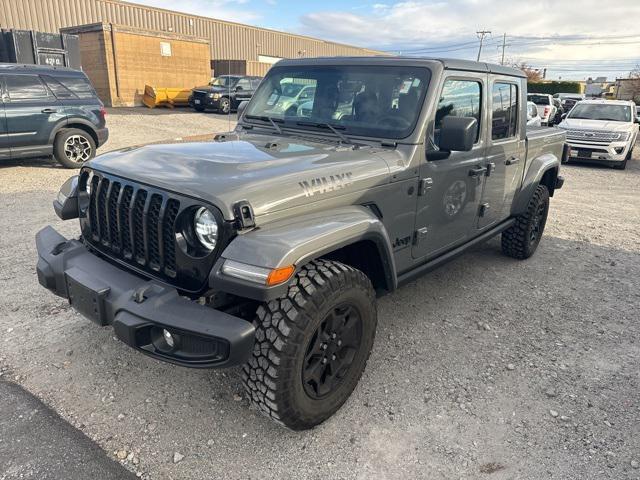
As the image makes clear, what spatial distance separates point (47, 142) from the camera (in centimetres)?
890

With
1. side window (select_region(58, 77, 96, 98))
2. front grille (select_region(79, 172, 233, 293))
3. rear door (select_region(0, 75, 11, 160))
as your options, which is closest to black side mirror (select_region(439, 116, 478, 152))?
front grille (select_region(79, 172, 233, 293))

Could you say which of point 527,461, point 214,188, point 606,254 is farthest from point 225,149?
point 606,254

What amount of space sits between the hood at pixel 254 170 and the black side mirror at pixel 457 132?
1.43ft

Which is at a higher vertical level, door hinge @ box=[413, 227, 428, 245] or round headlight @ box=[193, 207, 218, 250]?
round headlight @ box=[193, 207, 218, 250]

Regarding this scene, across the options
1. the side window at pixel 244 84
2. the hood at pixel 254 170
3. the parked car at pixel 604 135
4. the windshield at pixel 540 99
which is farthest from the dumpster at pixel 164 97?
the hood at pixel 254 170

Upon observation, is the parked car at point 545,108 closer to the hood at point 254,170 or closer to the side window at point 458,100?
the side window at point 458,100

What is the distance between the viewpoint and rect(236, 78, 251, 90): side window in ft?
69.8

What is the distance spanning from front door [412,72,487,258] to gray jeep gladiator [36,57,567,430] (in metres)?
0.02

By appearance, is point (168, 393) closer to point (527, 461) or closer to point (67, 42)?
point (527, 461)

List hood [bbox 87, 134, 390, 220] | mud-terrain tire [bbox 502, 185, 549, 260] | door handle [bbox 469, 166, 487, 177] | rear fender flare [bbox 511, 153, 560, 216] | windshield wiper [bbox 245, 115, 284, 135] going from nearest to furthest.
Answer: hood [bbox 87, 134, 390, 220], windshield wiper [bbox 245, 115, 284, 135], door handle [bbox 469, 166, 487, 177], rear fender flare [bbox 511, 153, 560, 216], mud-terrain tire [bbox 502, 185, 549, 260]

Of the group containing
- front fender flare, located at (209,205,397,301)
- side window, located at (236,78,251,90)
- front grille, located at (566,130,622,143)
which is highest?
side window, located at (236,78,251,90)

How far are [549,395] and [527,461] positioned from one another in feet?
2.27

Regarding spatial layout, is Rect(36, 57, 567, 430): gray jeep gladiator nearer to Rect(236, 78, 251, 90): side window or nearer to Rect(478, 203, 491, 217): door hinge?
Rect(478, 203, 491, 217): door hinge

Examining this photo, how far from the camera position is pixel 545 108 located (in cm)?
2109
